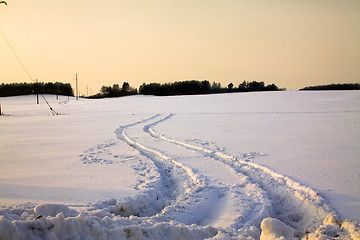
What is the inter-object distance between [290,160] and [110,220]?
5.10m

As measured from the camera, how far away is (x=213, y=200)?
466 cm

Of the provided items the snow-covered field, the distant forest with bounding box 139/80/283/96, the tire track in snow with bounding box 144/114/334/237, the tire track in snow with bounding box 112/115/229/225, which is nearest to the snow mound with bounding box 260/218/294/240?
the snow-covered field

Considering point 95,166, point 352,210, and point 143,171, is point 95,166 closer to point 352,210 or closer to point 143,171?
point 143,171

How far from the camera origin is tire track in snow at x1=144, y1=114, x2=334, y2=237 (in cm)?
385

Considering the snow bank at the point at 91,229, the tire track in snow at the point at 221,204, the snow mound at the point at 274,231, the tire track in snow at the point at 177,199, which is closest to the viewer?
the snow bank at the point at 91,229

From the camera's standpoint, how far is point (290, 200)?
15.0 ft

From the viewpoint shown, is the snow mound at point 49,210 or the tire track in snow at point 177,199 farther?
the tire track in snow at point 177,199

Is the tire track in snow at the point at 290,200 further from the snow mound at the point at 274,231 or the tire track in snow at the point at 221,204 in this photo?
the snow mound at the point at 274,231

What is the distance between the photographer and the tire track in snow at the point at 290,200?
3.85 meters

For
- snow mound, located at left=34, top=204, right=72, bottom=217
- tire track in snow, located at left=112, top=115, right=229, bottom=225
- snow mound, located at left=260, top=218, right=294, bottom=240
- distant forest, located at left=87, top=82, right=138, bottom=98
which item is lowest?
tire track in snow, located at left=112, top=115, right=229, bottom=225

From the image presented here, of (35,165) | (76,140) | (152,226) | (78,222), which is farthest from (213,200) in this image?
(76,140)

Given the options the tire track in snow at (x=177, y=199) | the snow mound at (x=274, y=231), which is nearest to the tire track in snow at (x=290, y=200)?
the snow mound at (x=274, y=231)

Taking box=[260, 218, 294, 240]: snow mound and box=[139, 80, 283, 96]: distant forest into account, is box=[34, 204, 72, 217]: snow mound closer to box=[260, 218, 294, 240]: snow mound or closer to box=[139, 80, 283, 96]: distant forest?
box=[260, 218, 294, 240]: snow mound

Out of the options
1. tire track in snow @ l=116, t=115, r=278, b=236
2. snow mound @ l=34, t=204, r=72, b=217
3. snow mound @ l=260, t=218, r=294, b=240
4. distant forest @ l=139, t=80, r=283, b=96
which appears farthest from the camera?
distant forest @ l=139, t=80, r=283, b=96
